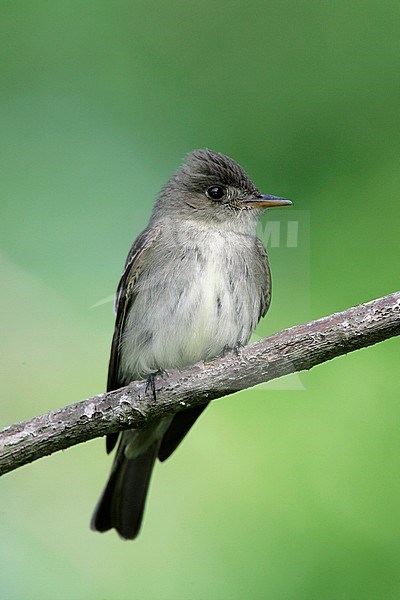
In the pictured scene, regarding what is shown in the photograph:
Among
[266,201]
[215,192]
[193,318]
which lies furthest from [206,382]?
[215,192]

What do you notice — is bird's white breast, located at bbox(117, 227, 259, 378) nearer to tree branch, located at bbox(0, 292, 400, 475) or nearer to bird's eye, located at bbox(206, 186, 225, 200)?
bird's eye, located at bbox(206, 186, 225, 200)

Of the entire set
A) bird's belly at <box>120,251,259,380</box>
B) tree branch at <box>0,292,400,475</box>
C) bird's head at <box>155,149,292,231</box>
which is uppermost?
bird's head at <box>155,149,292,231</box>

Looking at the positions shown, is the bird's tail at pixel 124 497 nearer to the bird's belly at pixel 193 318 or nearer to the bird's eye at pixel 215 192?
the bird's belly at pixel 193 318

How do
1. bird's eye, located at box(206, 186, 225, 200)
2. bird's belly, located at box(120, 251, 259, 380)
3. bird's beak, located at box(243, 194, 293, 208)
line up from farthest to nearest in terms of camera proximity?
1. bird's eye, located at box(206, 186, 225, 200)
2. bird's belly, located at box(120, 251, 259, 380)
3. bird's beak, located at box(243, 194, 293, 208)

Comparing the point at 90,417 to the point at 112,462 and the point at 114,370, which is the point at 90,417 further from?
the point at 112,462

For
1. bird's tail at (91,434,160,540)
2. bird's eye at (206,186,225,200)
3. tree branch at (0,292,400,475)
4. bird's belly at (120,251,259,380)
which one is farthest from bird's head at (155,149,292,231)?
bird's tail at (91,434,160,540)
